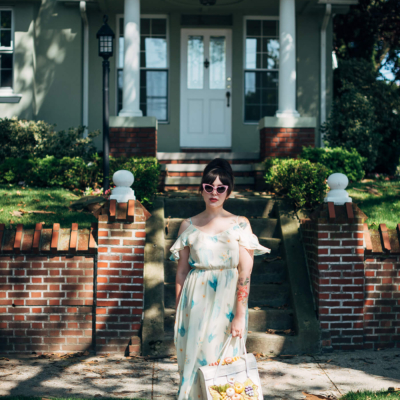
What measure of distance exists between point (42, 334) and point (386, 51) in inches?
676

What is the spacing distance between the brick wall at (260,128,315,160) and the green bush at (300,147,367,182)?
245 millimetres

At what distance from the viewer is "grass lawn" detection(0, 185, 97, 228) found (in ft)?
20.3

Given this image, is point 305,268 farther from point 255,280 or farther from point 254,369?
point 254,369

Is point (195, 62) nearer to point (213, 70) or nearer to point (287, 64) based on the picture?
point (213, 70)

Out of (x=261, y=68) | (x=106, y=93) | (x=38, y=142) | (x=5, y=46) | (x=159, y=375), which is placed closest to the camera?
(x=159, y=375)

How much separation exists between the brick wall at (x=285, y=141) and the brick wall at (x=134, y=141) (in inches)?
78.6

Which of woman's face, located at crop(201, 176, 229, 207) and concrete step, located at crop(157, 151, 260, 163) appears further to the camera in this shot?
concrete step, located at crop(157, 151, 260, 163)

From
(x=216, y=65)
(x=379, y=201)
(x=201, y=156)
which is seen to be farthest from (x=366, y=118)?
(x=201, y=156)

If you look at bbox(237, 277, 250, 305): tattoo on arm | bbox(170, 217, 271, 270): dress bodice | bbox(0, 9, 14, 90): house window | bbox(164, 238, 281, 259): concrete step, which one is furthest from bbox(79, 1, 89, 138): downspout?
bbox(237, 277, 250, 305): tattoo on arm

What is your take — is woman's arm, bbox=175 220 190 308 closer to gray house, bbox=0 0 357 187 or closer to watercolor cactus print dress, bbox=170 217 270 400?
watercolor cactus print dress, bbox=170 217 270 400

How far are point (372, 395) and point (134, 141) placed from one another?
20.3 feet

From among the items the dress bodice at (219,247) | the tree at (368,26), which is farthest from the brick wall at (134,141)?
the tree at (368,26)

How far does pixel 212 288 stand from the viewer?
308cm

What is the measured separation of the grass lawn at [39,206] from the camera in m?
6.18
